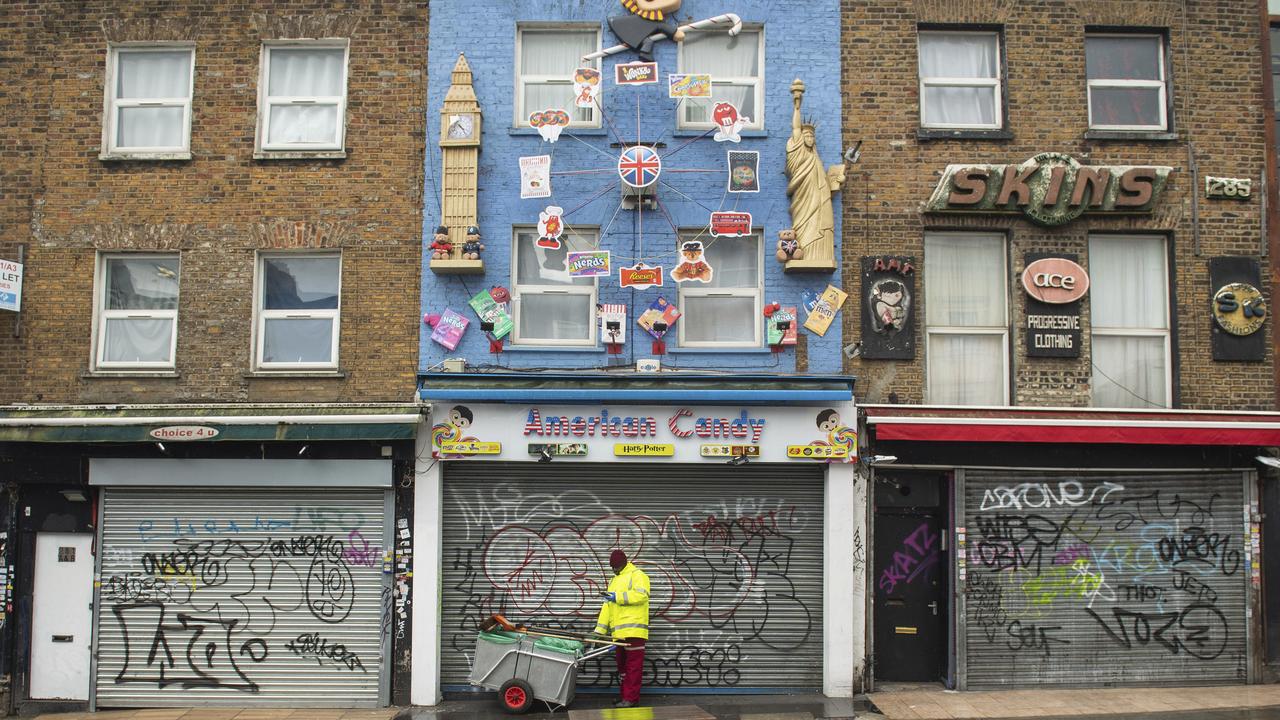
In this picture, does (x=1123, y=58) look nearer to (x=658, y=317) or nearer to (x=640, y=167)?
(x=640, y=167)

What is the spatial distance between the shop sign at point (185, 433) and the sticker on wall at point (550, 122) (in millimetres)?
4837

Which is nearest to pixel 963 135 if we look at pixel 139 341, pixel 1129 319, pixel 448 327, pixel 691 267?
pixel 1129 319

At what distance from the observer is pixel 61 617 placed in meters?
10.7

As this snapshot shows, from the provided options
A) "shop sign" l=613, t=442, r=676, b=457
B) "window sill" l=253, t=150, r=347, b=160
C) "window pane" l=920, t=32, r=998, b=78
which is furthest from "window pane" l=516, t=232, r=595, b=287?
"window pane" l=920, t=32, r=998, b=78

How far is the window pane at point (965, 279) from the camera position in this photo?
11086 mm

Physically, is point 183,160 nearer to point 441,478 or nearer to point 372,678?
point 441,478

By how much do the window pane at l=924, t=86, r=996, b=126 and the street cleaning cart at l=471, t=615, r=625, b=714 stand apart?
7.11m

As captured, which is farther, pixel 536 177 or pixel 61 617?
pixel 536 177

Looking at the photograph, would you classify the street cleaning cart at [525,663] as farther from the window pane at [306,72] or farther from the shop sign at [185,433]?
the window pane at [306,72]

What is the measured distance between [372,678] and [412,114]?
6434mm

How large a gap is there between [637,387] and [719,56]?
13.6ft

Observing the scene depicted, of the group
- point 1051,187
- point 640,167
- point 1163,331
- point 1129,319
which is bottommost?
point 1163,331

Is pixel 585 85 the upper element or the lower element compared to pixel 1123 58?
lower

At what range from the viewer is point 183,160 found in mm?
11117
